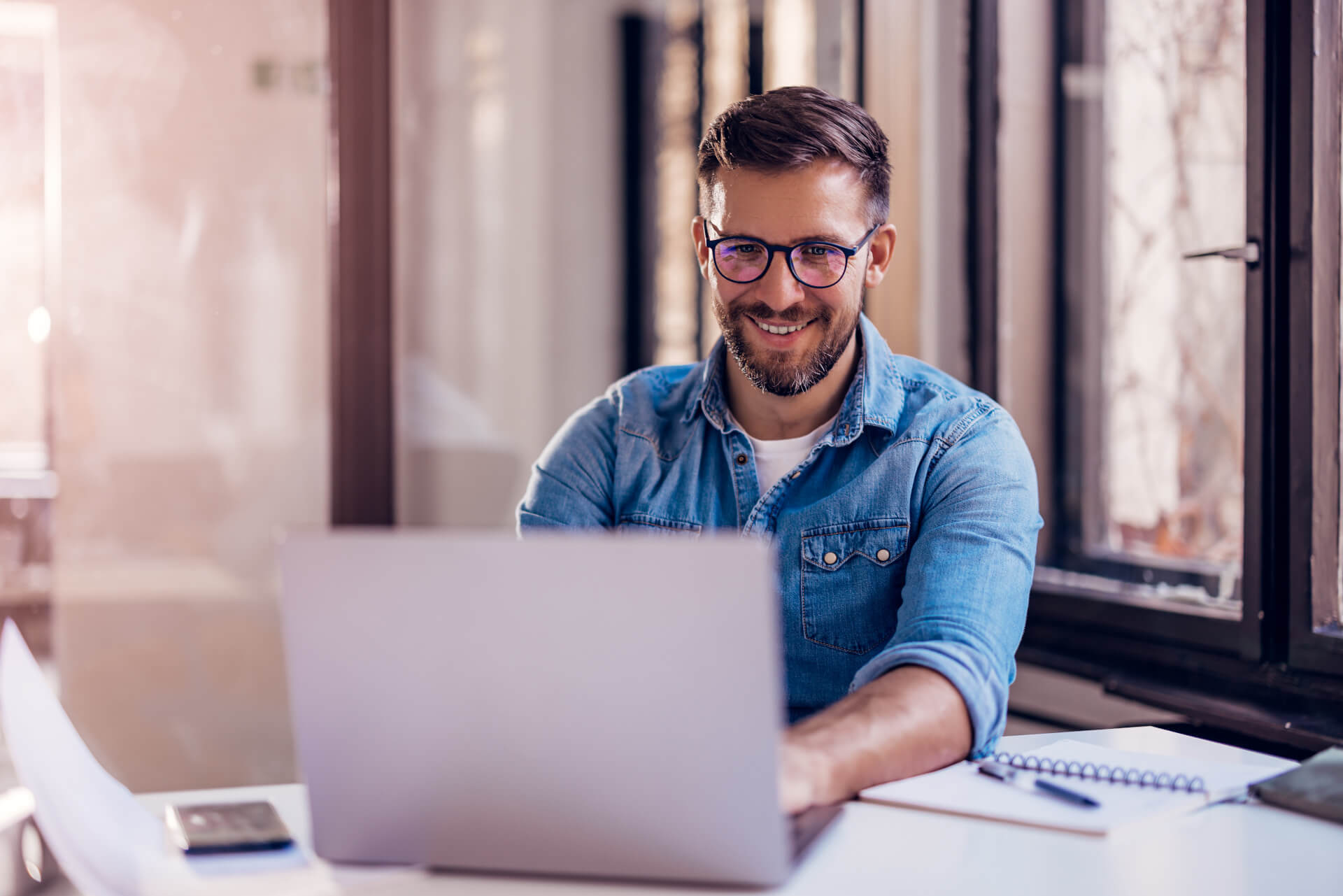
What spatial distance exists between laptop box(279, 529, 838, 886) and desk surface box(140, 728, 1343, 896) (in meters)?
0.04

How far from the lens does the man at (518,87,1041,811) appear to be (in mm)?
1370

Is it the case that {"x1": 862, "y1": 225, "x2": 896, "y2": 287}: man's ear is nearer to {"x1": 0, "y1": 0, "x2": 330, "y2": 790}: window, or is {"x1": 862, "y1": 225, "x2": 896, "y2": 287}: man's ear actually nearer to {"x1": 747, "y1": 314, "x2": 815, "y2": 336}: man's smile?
{"x1": 747, "y1": 314, "x2": 815, "y2": 336}: man's smile

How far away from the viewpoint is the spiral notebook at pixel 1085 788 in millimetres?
943

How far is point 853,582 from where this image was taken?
4.73 feet

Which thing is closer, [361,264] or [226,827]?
[226,827]

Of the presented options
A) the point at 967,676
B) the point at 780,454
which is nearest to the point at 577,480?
the point at 780,454

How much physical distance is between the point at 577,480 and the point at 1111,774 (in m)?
0.81

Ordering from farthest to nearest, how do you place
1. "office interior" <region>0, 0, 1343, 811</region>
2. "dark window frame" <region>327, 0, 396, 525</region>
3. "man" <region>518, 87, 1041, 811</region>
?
"dark window frame" <region>327, 0, 396, 525</region>, "office interior" <region>0, 0, 1343, 811</region>, "man" <region>518, 87, 1041, 811</region>

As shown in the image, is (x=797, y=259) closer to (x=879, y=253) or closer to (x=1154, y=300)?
(x=879, y=253)

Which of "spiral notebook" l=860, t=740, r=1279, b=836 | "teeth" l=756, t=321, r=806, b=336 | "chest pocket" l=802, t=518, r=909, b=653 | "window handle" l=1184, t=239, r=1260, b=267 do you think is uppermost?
"window handle" l=1184, t=239, r=1260, b=267

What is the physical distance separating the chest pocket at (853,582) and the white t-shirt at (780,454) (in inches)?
4.8

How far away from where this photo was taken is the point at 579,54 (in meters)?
3.17

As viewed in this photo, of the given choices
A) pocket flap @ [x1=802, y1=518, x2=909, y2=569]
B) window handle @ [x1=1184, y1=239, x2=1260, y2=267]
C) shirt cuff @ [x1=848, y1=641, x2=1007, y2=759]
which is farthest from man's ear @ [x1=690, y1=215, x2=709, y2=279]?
window handle @ [x1=1184, y1=239, x2=1260, y2=267]

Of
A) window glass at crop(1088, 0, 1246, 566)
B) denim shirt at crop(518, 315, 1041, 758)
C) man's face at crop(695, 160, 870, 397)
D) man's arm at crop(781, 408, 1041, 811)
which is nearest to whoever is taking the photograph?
man's arm at crop(781, 408, 1041, 811)
